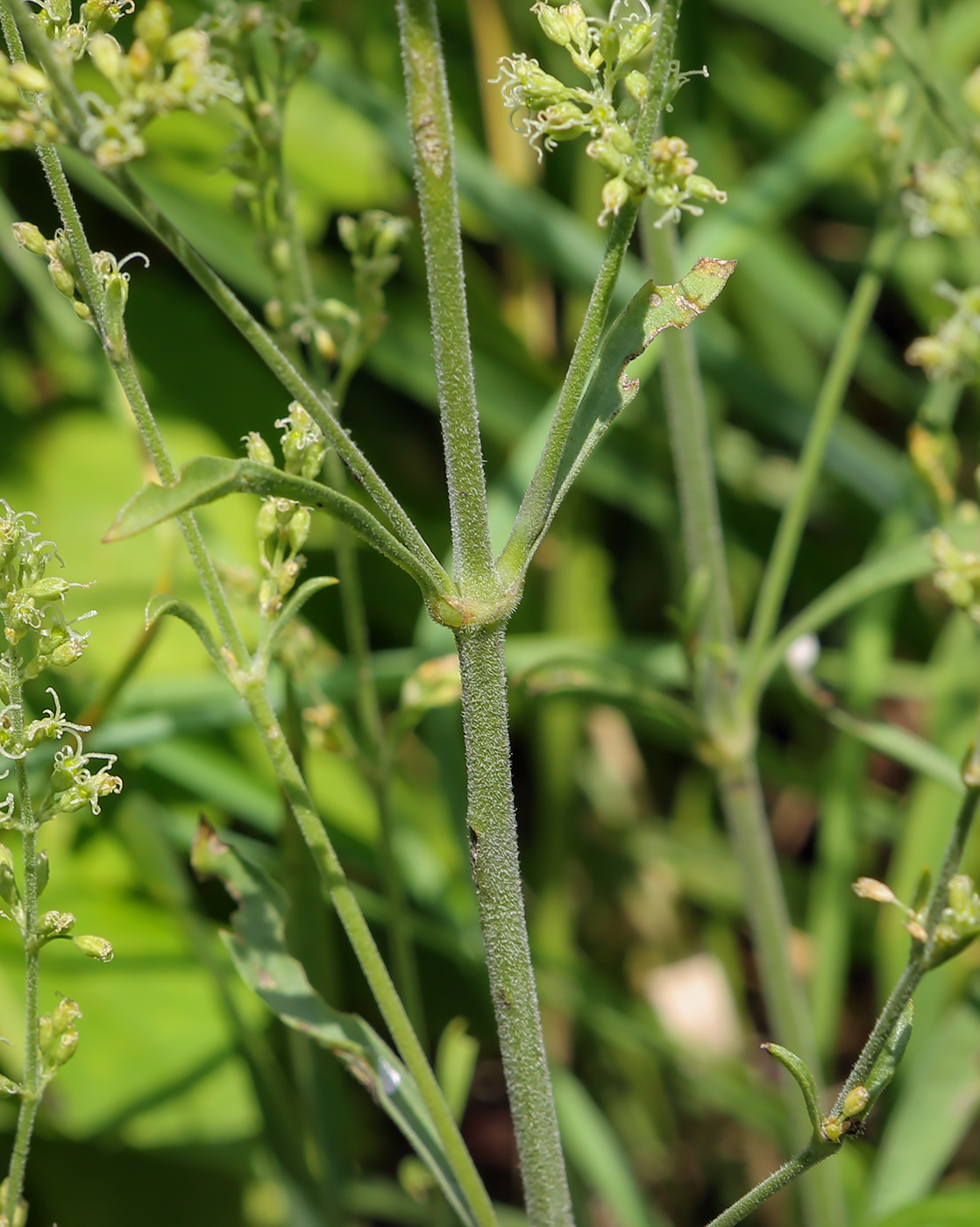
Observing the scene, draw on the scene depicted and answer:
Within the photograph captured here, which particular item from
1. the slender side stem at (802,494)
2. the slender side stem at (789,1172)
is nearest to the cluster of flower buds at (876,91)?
the slender side stem at (802,494)

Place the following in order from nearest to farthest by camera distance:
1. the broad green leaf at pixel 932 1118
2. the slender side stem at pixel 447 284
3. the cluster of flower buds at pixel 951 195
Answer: the slender side stem at pixel 447 284, the cluster of flower buds at pixel 951 195, the broad green leaf at pixel 932 1118

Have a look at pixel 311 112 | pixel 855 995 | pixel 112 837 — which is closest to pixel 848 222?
pixel 311 112

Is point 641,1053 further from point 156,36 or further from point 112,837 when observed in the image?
point 156,36

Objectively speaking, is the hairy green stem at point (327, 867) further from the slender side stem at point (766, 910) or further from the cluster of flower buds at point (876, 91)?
the cluster of flower buds at point (876, 91)

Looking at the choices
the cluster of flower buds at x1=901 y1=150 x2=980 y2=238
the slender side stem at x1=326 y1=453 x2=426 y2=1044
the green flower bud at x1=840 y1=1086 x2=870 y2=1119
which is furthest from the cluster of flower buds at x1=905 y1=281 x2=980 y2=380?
the green flower bud at x1=840 y1=1086 x2=870 y2=1119

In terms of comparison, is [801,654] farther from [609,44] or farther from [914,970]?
[609,44]

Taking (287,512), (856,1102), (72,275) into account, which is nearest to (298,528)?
(287,512)
